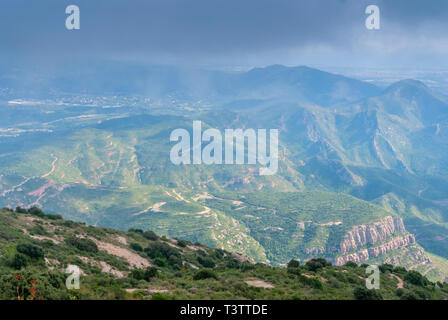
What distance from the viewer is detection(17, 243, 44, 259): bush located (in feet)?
117

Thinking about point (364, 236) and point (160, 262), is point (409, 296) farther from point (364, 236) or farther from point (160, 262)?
point (364, 236)

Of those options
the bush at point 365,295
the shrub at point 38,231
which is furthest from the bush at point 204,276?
the shrub at point 38,231

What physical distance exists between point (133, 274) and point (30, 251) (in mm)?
10530

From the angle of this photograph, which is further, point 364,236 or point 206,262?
point 364,236

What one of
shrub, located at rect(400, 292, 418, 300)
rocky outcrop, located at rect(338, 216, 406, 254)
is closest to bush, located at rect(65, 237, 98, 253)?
shrub, located at rect(400, 292, 418, 300)

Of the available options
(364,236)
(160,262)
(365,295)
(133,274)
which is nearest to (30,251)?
(133,274)

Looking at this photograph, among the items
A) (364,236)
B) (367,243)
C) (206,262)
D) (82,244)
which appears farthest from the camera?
(364,236)

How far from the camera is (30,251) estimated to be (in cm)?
3597

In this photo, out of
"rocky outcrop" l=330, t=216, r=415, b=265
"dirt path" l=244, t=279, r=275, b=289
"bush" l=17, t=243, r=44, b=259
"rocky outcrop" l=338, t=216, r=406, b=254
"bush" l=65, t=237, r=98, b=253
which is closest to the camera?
"dirt path" l=244, t=279, r=275, b=289

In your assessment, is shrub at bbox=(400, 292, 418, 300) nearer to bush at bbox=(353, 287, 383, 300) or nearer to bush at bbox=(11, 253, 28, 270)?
bush at bbox=(353, 287, 383, 300)

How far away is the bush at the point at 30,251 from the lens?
1403 inches

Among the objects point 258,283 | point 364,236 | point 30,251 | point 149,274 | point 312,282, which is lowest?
point 364,236
